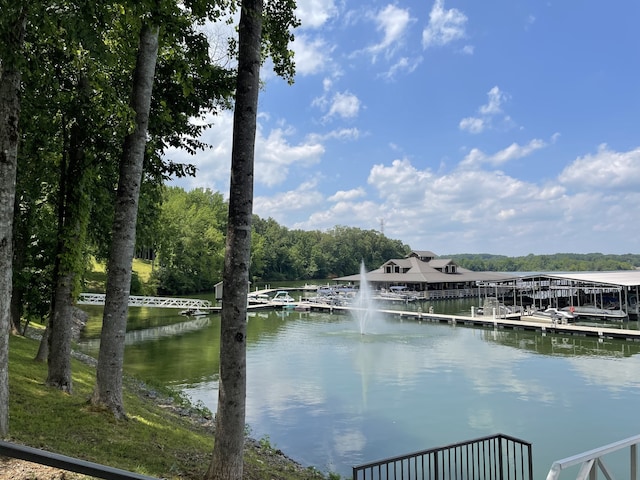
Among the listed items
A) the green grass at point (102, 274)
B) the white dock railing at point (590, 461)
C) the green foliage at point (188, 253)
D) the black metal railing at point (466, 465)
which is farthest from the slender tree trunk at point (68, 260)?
the green foliage at point (188, 253)

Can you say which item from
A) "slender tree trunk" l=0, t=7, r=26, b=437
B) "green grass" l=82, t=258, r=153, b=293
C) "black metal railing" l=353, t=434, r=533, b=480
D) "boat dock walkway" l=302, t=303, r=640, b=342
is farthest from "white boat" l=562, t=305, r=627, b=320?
"slender tree trunk" l=0, t=7, r=26, b=437

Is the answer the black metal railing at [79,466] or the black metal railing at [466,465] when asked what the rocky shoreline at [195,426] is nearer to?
the black metal railing at [466,465]

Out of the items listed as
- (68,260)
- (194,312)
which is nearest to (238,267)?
(68,260)

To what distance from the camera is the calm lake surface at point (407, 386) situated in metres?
11.1

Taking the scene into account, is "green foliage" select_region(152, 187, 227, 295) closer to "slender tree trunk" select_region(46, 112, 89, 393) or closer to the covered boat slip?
the covered boat slip

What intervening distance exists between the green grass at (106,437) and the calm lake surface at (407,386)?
3.42 m

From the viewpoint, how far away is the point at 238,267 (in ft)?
15.9

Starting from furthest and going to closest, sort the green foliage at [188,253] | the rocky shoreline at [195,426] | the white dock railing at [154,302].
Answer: the green foliage at [188,253], the white dock railing at [154,302], the rocky shoreline at [195,426]

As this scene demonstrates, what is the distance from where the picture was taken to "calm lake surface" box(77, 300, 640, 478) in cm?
1108

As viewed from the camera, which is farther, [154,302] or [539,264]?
[539,264]

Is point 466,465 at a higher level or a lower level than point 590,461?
lower

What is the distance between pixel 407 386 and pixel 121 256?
40.2 ft

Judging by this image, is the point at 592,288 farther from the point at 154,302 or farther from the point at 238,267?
the point at 238,267

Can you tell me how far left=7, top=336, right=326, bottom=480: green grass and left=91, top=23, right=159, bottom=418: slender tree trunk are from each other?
1.18 feet
